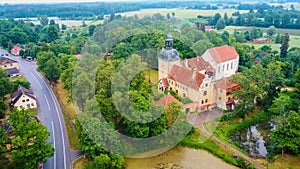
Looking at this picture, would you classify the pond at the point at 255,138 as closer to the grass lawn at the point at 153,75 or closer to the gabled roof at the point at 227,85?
the gabled roof at the point at 227,85

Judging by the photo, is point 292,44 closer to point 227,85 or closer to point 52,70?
point 227,85

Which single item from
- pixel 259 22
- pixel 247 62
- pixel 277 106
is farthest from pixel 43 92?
pixel 259 22

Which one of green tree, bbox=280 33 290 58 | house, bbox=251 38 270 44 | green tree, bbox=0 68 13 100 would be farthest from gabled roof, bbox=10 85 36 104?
house, bbox=251 38 270 44

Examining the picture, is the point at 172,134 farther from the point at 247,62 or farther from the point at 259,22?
the point at 259,22

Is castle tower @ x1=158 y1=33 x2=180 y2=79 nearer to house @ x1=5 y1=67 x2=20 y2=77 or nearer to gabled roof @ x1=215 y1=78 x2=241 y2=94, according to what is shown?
gabled roof @ x1=215 y1=78 x2=241 y2=94

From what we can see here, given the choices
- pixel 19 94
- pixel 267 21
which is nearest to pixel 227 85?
pixel 19 94
